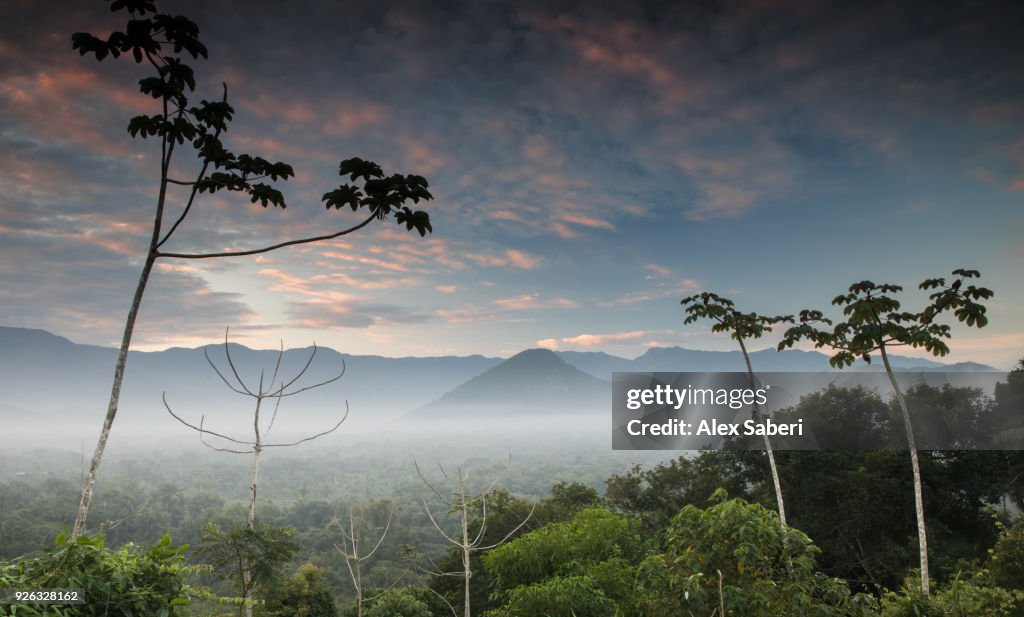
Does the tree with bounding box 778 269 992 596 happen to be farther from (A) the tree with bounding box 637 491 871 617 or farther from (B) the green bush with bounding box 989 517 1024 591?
(A) the tree with bounding box 637 491 871 617

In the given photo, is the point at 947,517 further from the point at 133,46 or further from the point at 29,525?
the point at 29,525

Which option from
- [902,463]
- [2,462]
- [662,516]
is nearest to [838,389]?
[902,463]

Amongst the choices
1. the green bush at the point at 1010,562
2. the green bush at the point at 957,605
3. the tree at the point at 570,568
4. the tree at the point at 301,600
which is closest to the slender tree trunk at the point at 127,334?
the tree at the point at 570,568

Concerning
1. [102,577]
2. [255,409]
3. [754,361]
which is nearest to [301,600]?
[255,409]

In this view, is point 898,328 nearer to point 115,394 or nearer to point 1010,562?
point 1010,562

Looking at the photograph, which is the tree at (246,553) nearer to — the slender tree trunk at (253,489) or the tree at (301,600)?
the slender tree trunk at (253,489)

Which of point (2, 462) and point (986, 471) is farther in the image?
point (2, 462)

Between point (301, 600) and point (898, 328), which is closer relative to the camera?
point (898, 328)

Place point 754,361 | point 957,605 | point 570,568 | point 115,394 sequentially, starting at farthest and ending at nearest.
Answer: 1. point 754,361
2. point 570,568
3. point 957,605
4. point 115,394

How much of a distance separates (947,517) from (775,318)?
12642mm

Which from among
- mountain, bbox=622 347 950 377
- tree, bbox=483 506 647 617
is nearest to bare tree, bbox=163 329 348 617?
tree, bbox=483 506 647 617

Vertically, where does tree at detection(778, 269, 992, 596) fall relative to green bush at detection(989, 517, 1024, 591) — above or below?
above

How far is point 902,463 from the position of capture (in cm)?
1853

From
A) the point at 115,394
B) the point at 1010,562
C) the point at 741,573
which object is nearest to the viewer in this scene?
the point at 115,394
